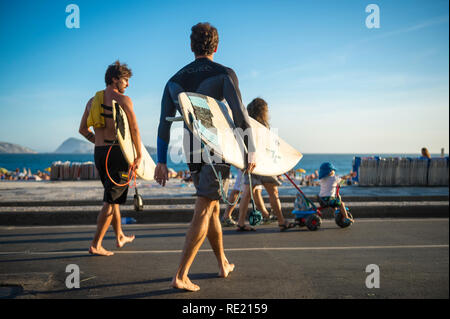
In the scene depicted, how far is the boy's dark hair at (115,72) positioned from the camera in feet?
14.2

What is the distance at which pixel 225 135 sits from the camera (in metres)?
2.96

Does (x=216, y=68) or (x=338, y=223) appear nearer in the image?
(x=216, y=68)

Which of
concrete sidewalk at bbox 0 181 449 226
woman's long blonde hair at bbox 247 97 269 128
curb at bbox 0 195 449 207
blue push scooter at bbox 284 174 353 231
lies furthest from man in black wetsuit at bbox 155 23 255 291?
curb at bbox 0 195 449 207

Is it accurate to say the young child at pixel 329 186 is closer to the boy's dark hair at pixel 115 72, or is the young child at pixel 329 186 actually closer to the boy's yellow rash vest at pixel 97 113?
the boy's dark hair at pixel 115 72

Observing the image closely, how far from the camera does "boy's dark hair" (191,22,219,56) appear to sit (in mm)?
3170

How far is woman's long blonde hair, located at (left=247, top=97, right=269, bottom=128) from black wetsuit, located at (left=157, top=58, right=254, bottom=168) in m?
2.29

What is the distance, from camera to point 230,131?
3.03 m

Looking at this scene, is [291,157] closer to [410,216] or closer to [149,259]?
[149,259]

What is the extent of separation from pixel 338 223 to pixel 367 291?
3.28 meters

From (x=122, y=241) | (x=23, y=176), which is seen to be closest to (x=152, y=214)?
(x=122, y=241)

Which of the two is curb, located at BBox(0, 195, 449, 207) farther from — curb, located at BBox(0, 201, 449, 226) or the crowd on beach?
the crowd on beach

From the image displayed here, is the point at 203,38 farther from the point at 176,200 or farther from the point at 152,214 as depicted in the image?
the point at 176,200

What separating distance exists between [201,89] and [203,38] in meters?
0.49
